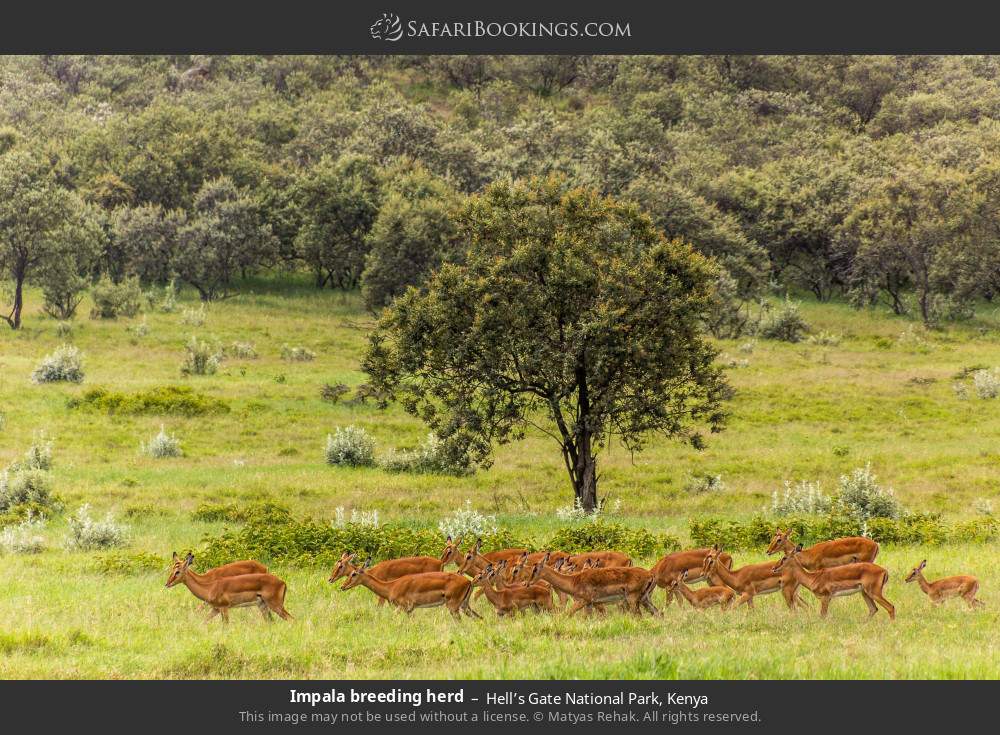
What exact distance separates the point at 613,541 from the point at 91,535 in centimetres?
1049

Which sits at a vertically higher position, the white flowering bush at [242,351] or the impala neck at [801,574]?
the white flowering bush at [242,351]

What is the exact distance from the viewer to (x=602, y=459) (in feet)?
121

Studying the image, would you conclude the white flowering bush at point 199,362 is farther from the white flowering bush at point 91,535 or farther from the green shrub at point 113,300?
the white flowering bush at point 91,535

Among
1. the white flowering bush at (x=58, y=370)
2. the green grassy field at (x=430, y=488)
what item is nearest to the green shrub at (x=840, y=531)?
the green grassy field at (x=430, y=488)

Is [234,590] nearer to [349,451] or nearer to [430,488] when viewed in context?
[430,488]

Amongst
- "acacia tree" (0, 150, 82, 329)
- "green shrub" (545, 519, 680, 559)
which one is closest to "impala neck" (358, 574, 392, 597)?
"green shrub" (545, 519, 680, 559)

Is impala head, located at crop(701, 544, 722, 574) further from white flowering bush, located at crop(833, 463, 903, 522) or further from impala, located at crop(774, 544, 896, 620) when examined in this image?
white flowering bush, located at crop(833, 463, 903, 522)

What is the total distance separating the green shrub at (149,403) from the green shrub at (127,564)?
72.3 feet

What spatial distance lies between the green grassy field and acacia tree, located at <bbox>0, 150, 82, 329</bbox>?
3.44 meters

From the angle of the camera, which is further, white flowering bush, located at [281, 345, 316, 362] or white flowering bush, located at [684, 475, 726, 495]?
white flowering bush, located at [281, 345, 316, 362]

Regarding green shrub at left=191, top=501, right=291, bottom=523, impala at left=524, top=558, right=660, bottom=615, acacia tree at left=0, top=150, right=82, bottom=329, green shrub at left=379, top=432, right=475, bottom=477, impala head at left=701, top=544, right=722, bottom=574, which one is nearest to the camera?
impala at left=524, top=558, right=660, bottom=615

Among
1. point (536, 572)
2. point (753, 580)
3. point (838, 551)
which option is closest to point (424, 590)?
point (536, 572)

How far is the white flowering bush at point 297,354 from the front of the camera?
53.6 m

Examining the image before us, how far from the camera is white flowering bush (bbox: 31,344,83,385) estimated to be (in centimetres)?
4325
